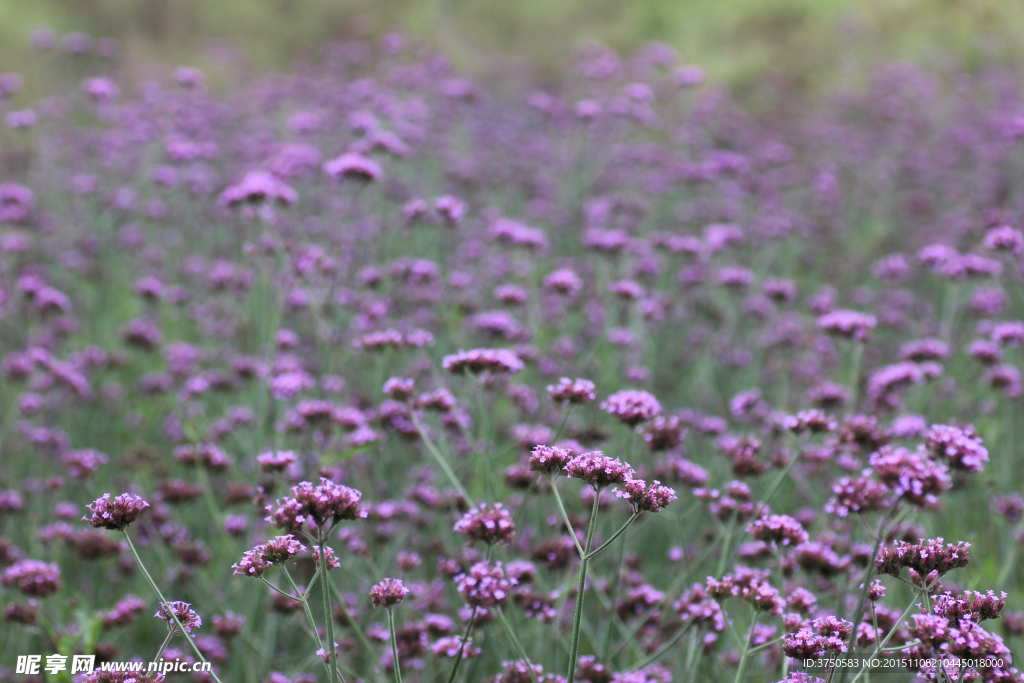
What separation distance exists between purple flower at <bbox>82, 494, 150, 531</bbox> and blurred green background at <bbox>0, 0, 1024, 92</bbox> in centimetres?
1083

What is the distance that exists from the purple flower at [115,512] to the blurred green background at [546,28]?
35.5ft

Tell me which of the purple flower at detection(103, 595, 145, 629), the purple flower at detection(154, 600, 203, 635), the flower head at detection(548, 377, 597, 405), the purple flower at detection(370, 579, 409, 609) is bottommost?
the purple flower at detection(103, 595, 145, 629)

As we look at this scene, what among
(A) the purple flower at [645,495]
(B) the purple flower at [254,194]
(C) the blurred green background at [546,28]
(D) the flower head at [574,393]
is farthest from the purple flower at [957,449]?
(C) the blurred green background at [546,28]

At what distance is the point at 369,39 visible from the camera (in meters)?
14.1

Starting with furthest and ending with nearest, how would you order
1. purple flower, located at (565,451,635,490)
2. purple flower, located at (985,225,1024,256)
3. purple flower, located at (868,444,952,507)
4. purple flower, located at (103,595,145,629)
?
1. purple flower, located at (985,225,1024,256)
2. purple flower, located at (103,595,145,629)
3. purple flower, located at (565,451,635,490)
4. purple flower, located at (868,444,952,507)

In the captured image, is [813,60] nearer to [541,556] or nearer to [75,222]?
[75,222]

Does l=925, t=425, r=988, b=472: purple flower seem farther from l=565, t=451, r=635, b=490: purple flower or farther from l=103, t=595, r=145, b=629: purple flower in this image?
l=103, t=595, r=145, b=629: purple flower

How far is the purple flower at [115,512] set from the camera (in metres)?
1.74

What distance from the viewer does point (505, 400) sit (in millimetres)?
3998

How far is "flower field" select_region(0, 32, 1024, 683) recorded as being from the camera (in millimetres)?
2090

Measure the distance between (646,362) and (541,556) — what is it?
2361 mm

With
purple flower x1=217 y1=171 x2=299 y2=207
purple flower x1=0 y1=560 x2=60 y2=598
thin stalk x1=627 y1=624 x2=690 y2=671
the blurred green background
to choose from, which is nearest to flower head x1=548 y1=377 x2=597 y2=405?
thin stalk x1=627 y1=624 x2=690 y2=671

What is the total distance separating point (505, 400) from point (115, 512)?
2.40 meters
